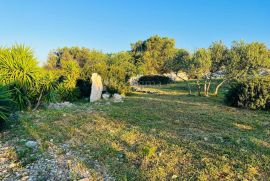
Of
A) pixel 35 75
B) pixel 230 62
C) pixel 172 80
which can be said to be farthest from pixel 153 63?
pixel 35 75

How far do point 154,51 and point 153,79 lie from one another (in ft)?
66.4

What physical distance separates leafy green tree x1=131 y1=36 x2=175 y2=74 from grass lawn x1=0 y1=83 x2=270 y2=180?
5423cm

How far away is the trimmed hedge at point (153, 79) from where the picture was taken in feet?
171

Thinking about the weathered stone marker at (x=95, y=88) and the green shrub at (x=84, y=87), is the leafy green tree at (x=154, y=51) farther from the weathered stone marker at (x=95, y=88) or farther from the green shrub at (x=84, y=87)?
the weathered stone marker at (x=95, y=88)

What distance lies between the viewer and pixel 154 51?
237 feet

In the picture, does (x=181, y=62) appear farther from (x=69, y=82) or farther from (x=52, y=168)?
(x=52, y=168)

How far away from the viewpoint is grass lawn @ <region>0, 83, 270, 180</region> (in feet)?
22.4

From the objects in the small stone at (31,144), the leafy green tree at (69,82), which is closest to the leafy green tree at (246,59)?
the leafy green tree at (69,82)

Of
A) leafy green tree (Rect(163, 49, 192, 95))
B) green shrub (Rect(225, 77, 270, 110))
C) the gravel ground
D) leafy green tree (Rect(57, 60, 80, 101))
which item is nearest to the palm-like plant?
leafy green tree (Rect(57, 60, 80, 101))

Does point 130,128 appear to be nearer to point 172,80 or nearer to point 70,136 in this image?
point 70,136

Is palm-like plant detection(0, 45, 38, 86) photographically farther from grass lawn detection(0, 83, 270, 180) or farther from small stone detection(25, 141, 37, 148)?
small stone detection(25, 141, 37, 148)

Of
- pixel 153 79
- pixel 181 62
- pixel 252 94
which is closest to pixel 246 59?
pixel 181 62

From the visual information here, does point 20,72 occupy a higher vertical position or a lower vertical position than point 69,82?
higher

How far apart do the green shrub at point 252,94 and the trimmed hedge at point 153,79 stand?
3246 cm
